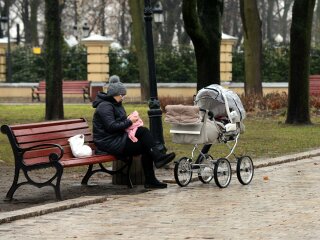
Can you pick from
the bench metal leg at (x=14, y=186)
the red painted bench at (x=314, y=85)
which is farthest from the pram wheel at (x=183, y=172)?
the red painted bench at (x=314, y=85)

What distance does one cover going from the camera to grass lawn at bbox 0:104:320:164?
1902cm

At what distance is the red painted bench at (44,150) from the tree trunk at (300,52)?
527 inches

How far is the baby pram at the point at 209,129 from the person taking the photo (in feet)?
44.4

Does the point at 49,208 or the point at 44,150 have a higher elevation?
the point at 44,150

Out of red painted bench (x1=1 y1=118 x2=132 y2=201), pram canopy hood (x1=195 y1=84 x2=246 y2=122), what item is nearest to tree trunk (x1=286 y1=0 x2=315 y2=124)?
pram canopy hood (x1=195 y1=84 x2=246 y2=122)

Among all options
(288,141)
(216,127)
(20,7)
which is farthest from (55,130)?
(20,7)

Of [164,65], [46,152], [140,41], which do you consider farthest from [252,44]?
[46,152]

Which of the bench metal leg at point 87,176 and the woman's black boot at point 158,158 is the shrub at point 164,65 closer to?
the bench metal leg at point 87,176

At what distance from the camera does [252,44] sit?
36.7 meters

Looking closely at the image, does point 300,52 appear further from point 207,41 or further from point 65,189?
point 65,189

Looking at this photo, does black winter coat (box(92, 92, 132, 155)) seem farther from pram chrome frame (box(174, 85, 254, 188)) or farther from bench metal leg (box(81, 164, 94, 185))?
pram chrome frame (box(174, 85, 254, 188))

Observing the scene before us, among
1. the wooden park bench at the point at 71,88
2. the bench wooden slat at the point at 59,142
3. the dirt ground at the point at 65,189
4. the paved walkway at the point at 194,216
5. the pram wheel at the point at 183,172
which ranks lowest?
the wooden park bench at the point at 71,88

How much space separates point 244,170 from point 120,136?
1851 mm

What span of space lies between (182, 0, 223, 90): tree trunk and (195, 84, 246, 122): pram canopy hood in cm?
782
